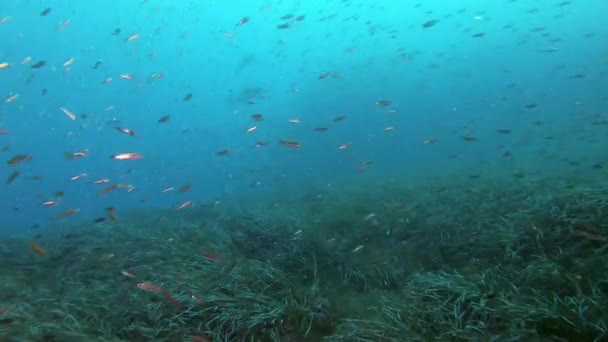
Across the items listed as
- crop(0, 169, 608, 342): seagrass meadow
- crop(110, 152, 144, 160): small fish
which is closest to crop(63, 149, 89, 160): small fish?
crop(110, 152, 144, 160): small fish

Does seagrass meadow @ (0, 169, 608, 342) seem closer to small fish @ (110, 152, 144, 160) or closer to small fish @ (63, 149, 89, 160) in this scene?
small fish @ (110, 152, 144, 160)

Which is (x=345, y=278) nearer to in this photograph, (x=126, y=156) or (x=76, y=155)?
(x=126, y=156)

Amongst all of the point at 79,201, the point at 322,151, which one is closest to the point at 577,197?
the point at 322,151

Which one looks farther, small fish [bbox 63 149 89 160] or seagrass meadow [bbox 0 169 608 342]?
small fish [bbox 63 149 89 160]

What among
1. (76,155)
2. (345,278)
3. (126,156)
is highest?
(126,156)

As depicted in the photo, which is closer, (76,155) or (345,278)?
(345,278)

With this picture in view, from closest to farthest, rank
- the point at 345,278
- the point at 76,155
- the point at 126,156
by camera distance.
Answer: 1. the point at 345,278
2. the point at 126,156
3. the point at 76,155

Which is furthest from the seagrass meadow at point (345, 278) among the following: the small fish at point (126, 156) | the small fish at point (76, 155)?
the small fish at point (76, 155)

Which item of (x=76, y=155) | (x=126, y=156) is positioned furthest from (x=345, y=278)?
(x=76, y=155)

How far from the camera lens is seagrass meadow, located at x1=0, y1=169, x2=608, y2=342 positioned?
11.9ft

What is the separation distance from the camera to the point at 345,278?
573 cm

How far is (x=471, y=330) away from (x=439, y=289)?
0.86 meters

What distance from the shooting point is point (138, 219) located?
12.1 m

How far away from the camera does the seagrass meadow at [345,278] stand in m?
3.63
